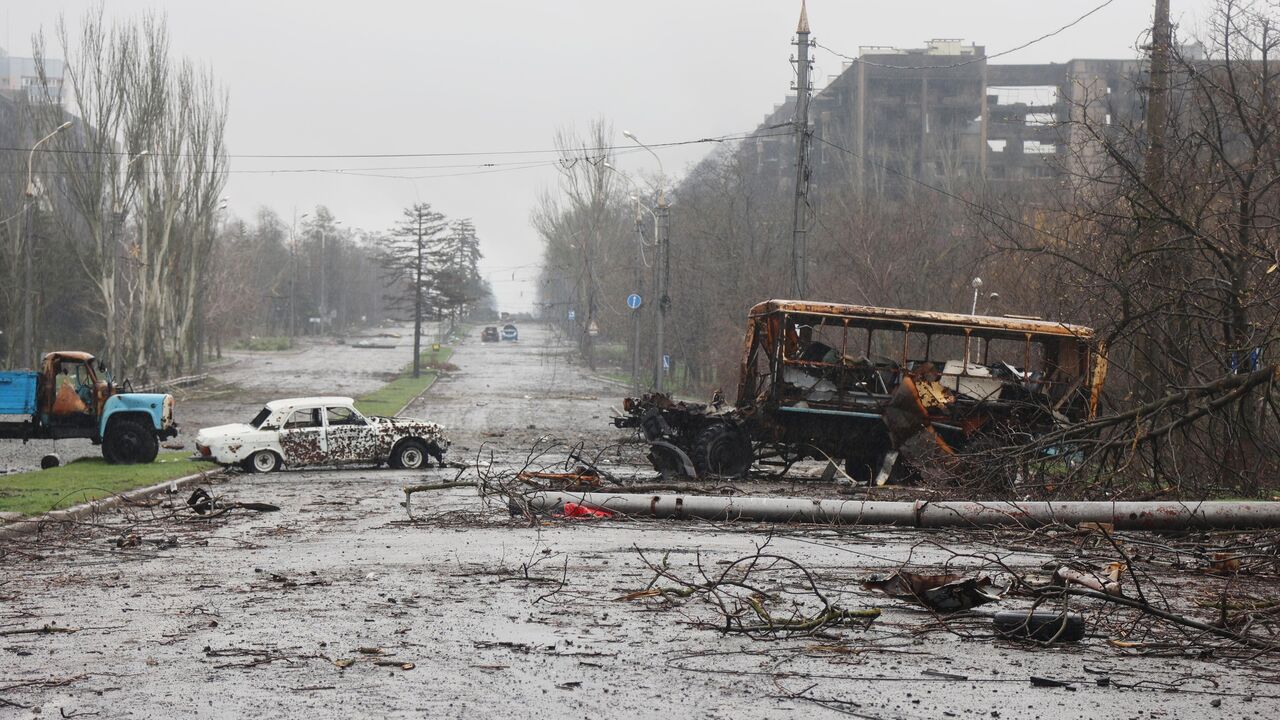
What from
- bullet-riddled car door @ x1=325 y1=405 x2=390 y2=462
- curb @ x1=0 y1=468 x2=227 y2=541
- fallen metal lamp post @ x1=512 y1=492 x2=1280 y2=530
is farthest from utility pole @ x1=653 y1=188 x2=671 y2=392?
fallen metal lamp post @ x1=512 y1=492 x2=1280 y2=530

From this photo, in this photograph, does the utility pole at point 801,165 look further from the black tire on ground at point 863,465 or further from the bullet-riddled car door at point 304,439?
the bullet-riddled car door at point 304,439

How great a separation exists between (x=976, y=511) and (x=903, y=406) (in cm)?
688

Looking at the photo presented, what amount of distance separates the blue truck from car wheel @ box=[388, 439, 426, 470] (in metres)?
4.64

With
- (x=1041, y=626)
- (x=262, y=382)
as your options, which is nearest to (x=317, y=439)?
(x=1041, y=626)

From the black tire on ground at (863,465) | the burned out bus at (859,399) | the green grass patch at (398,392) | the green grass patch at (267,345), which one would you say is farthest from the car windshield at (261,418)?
the green grass patch at (267,345)

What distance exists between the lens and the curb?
47.0 ft

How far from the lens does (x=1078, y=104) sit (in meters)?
16.4

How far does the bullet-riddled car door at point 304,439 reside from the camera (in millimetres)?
24391

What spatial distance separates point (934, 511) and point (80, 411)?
18797 millimetres

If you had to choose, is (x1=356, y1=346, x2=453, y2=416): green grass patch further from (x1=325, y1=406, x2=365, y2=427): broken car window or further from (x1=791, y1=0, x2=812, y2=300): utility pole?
(x1=791, y1=0, x2=812, y2=300): utility pole

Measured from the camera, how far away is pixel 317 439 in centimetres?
2459

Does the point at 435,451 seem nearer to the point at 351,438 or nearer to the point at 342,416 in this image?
the point at 351,438

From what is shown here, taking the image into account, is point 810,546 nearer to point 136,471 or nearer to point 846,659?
point 846,659

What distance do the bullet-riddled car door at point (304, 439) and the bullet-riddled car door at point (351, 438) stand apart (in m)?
0.18
